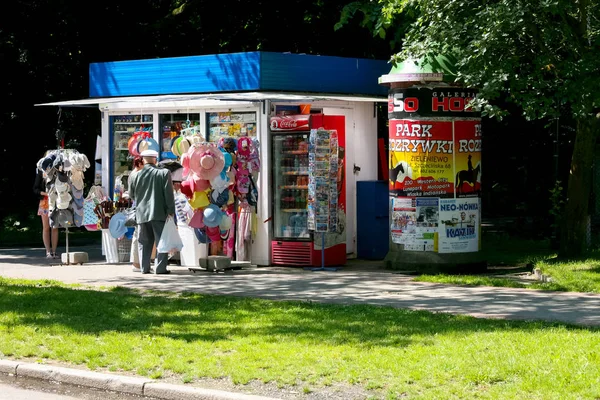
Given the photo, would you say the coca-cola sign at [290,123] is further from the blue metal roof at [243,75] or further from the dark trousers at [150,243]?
the dark trousers at [150,243]

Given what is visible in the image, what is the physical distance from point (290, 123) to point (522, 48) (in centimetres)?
380

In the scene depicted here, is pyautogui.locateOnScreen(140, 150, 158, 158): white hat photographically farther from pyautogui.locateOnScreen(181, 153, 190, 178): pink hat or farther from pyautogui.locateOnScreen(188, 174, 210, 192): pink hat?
pyautogui.locateOnScreen(188, 174, 210, 192): pink hat

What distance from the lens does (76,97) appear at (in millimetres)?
26828

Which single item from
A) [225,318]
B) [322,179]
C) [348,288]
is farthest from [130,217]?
[225,318]

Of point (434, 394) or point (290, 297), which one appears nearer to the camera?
point (434, 394)

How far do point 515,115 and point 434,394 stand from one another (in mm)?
15587

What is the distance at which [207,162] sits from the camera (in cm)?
1606

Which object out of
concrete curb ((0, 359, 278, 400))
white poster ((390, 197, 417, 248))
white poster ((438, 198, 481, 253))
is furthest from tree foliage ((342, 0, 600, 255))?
concrete curb ((0, 359, 278, 400))

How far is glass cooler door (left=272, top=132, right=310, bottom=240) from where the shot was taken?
16844 millimetres

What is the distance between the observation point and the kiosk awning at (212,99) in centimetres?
1658

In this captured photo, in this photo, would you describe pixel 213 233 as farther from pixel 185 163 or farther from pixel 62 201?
pixel 62 201

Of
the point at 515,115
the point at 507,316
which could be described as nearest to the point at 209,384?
the point at 507,316

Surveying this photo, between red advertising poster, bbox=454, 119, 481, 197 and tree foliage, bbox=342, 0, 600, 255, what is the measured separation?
0.80 meters

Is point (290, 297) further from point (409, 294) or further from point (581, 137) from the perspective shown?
point (581, 137)
